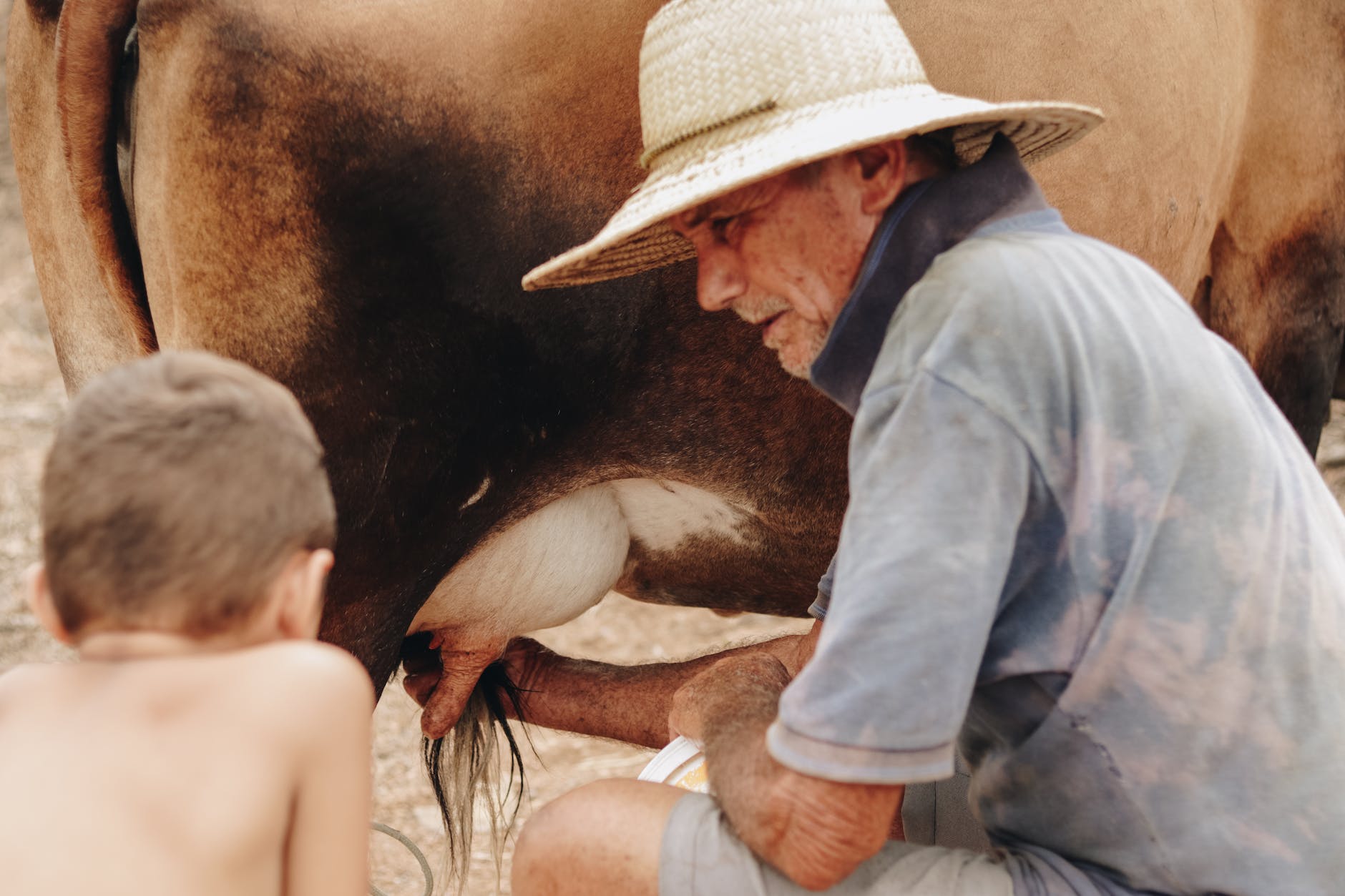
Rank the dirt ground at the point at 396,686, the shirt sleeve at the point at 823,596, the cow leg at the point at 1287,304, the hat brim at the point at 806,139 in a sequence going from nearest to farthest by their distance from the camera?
the hat brim at the point at 806,139 < the shirt sleeve at the point at 823,596 < the cow leg at the point at 1287,304 < the dirt ground at the point at 396,686

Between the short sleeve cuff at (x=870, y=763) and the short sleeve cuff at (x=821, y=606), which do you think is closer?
the short sleeve cuff at (x=870, y=763)

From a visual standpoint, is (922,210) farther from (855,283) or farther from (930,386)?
(930,386)

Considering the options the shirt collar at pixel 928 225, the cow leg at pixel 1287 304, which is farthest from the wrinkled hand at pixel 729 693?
the cow leg at pixel 1287 304

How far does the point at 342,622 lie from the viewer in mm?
2014

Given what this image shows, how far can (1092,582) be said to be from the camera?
1345 millimetres

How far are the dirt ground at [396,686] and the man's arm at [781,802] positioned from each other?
4.53 ft

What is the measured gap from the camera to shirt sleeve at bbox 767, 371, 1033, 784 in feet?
4.14

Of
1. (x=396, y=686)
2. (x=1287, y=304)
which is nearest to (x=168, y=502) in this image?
(x=1287, y=304)

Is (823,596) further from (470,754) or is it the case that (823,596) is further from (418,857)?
(418,857)

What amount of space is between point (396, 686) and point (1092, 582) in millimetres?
3331

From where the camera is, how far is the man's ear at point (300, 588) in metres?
1.22

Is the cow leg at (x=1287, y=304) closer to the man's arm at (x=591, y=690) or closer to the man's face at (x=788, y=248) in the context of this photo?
the man's arm at (x=591, y=690)

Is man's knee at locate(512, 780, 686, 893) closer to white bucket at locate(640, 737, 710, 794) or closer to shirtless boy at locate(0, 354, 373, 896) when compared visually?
white bucket at locate(640, 737, 710, 794)

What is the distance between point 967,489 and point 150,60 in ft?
4.08
